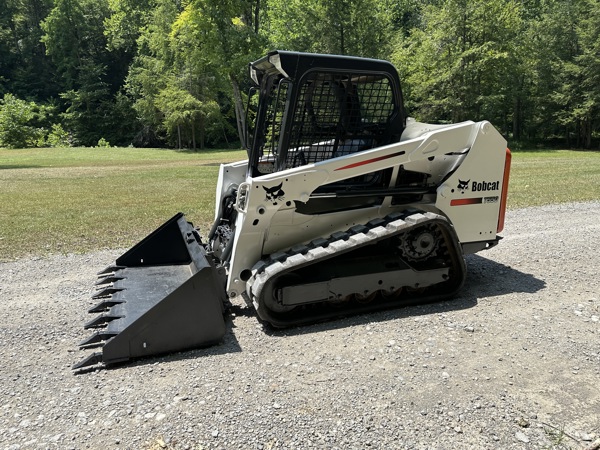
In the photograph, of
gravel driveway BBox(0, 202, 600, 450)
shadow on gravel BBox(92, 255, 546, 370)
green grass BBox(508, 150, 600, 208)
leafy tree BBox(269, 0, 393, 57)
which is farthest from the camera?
leafy tree BBox(269, 0, 393, 57)

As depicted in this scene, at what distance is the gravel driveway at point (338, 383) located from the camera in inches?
116

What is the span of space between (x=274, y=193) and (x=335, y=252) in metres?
0.81

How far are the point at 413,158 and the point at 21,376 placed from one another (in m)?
4.02

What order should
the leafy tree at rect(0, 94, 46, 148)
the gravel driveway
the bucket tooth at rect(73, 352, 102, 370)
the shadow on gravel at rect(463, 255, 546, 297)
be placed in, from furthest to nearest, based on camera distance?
the leafy tree at rect(0, 94, 46, 148) → the shadow on gravel at rect(463, 255, 546, 297) → the bucket tooth at rect(73, 352, 102, 370) → the gravel driveway

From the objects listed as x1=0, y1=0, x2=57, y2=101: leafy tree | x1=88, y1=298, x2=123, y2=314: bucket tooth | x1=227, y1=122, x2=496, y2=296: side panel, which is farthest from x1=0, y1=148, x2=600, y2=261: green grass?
x1=0, y1=0, x2=57, y2=101: leafy tree

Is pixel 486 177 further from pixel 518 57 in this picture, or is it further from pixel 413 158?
pixel 518 57

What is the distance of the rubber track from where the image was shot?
171 inches

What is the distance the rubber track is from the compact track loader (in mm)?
12

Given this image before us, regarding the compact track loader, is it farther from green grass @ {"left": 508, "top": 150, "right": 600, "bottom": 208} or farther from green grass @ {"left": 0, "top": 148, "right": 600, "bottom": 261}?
green grass @ {"left": 508, "top": 150, "right": 600, "bottom": 208}

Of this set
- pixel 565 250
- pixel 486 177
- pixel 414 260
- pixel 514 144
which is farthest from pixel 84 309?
pixel 514 144

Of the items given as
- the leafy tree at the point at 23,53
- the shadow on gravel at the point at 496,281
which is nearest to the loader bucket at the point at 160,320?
the shadow on gravel at the point at 496,281

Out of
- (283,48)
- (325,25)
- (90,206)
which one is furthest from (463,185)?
(325,25)

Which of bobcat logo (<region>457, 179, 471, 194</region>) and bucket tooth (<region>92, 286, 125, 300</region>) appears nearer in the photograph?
bucket tooth (<region>92, 286, 125, 300</region>)

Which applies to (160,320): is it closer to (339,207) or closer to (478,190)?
(339,207)
